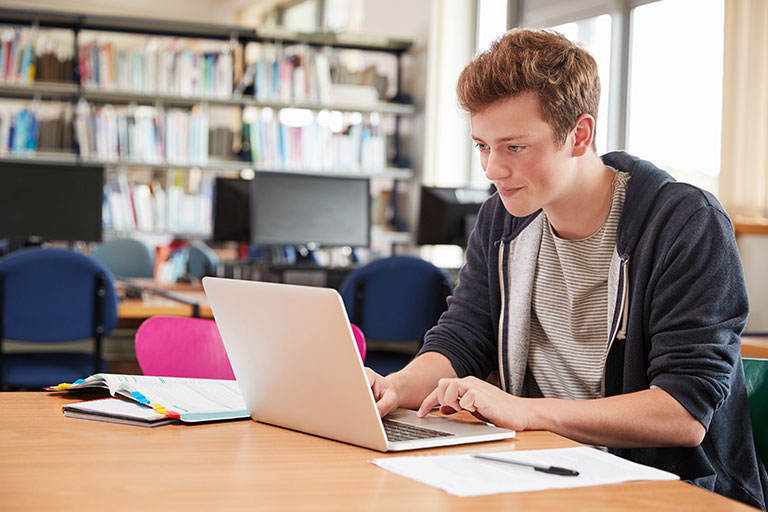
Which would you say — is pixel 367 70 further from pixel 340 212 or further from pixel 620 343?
pixel 620 343

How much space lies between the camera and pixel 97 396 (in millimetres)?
1502

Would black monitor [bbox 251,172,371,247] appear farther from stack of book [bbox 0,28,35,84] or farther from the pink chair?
the pink chair

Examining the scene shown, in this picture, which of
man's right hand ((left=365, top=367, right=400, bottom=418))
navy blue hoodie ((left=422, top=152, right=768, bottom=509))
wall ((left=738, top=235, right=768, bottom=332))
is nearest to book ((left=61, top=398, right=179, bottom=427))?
man's right hand ((left=365, top=367, right=400, bottom=418))

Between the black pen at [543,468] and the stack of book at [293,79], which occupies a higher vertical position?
the stack of book at [293,79]

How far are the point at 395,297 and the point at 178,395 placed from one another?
2269 mm

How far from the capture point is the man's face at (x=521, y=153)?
1414 mm

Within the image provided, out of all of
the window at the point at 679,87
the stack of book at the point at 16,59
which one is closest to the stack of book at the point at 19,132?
the stack of book at the point at 16,59

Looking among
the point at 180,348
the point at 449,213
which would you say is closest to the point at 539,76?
the point at 180,348

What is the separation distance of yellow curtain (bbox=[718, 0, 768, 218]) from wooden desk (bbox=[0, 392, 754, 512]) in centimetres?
284

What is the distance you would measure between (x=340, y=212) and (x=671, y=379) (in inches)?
Answer: 129

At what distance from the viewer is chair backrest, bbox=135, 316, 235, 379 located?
178 centimetres

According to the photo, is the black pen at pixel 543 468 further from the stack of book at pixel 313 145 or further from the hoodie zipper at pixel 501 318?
the stack of book at pixel 313 145

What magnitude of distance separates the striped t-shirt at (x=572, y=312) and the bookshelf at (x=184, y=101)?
13.7 feet

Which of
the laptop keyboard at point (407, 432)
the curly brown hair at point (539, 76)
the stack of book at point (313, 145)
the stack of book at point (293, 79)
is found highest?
the stack of book at point (293, 79)
